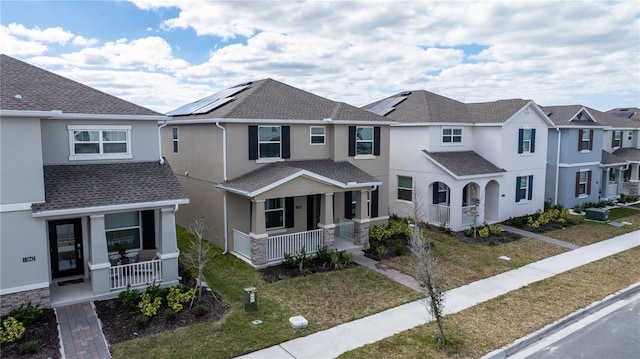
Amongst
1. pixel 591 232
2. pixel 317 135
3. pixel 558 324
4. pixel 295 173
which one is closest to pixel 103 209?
pixel 295 173

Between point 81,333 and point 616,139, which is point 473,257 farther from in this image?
point 616,139

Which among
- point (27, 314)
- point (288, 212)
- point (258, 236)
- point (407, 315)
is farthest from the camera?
point (288, 212)

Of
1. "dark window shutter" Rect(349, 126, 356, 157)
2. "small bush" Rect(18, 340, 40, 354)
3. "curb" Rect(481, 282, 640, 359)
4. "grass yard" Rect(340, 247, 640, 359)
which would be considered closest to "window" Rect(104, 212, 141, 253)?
"small bush" Rect(18, 340, 40, 354)

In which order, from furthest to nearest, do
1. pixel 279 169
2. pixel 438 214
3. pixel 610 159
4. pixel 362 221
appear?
pixel 610 159, pixel 438 214, pixel 362 221, pixel 279 169

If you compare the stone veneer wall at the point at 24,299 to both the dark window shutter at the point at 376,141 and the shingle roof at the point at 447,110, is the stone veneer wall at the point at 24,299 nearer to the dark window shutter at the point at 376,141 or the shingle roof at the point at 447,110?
the dark window shutter at the point at 376,141

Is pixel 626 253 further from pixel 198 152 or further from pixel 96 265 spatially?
pixel 96 265

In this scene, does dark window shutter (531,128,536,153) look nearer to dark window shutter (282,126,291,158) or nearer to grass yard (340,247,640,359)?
grass yard (340,247,640,359)

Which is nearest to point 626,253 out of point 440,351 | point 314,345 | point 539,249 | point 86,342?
point 539,249
